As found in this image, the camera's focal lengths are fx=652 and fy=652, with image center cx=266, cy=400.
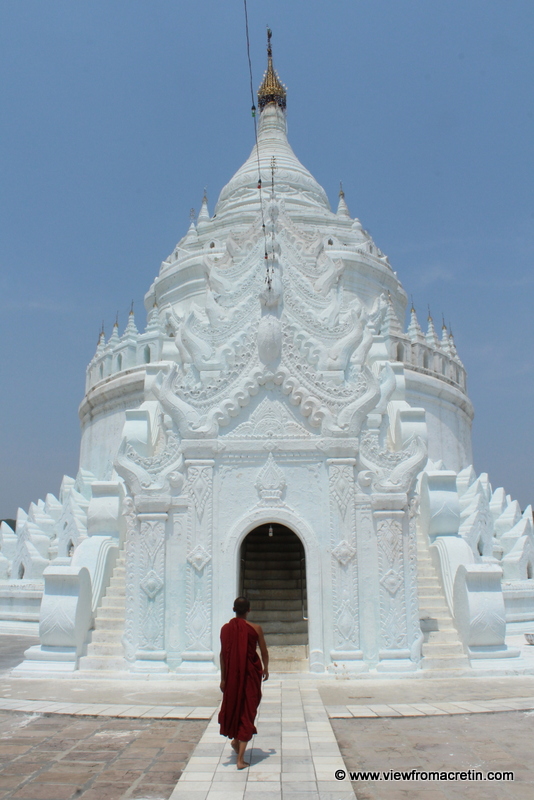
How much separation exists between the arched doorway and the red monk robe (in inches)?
196

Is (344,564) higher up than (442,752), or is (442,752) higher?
(344,564)

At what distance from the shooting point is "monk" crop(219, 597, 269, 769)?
5723 millimetres

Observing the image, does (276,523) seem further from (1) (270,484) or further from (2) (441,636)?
(2) (441,636)

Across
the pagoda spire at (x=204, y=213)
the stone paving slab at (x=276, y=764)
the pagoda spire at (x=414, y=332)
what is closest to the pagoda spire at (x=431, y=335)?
the pagoda spire at (x=414, y=332)

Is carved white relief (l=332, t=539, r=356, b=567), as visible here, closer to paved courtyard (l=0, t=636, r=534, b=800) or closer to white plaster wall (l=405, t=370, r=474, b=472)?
paved courtyard (l=0, t=636, r=534, b=800)

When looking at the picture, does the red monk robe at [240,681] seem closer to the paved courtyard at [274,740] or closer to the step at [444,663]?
the paved courtyard at [274,740]

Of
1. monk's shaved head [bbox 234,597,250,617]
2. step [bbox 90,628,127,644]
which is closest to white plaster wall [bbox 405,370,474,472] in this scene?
step [bbox 90,628,127,644]

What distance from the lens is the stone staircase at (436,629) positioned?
1018cm

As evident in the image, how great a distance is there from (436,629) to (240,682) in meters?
6.07

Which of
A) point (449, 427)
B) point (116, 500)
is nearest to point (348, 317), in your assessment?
point (116, 500)

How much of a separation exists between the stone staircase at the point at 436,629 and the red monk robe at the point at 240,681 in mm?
5184

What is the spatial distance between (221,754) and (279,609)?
7.38 m

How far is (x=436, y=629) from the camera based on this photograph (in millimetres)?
10906

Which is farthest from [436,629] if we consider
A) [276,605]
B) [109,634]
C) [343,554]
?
[109,634]
